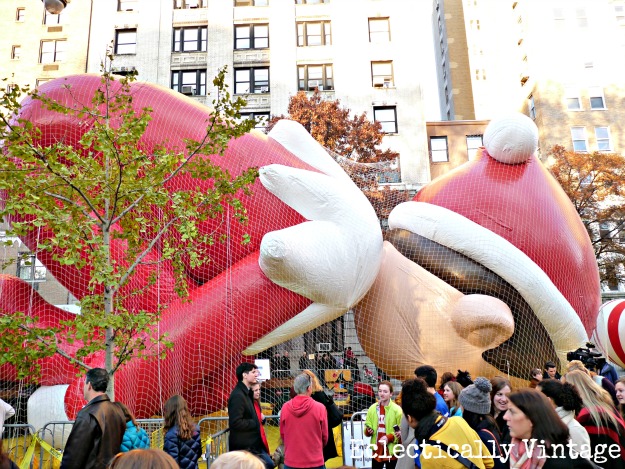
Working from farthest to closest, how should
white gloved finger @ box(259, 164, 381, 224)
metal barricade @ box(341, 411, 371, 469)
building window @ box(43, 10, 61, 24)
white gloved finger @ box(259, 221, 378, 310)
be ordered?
building window @ box(43, 10, 61, 24) < white gloved finger @ box(259, 164, 381, 224) < metal barricade @ box(341, 411, 371, 469) < white gloved finger @ box(259, 221, 378, 310)

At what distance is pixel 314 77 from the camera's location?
2656cm

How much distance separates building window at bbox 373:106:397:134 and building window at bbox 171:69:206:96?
8.56 metres

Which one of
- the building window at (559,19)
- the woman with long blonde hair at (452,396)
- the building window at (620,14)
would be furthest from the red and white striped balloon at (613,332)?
the building window at (620,14)

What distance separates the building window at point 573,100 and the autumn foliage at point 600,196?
8361mm

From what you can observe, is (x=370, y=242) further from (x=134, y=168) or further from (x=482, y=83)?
(x=482, y=83)

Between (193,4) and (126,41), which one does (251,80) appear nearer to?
(193,4)

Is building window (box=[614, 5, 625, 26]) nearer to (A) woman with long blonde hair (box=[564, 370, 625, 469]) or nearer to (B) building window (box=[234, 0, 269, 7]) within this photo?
(B) building window (box=[234, 0, 269, 7])

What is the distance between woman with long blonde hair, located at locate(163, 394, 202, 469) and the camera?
443 centimetres

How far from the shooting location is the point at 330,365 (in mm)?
9875

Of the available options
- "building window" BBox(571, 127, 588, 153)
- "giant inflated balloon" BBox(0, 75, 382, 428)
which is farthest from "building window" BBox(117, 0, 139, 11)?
"building window" BBox(571, 127, 588, 153)

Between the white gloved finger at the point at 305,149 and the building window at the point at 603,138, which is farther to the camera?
the building window at the point at 603,138

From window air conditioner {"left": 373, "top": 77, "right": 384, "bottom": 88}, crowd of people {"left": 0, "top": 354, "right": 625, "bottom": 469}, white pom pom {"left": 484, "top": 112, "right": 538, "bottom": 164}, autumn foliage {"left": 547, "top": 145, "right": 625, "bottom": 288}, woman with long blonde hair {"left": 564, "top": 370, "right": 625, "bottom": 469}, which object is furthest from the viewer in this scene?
window air conditioner {"left": 373, "top": 77, "right": 384, "bottom": 88}

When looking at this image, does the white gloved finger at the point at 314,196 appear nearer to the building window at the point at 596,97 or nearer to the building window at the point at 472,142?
the building window at the point at 472,142

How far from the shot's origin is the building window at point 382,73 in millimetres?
26406
